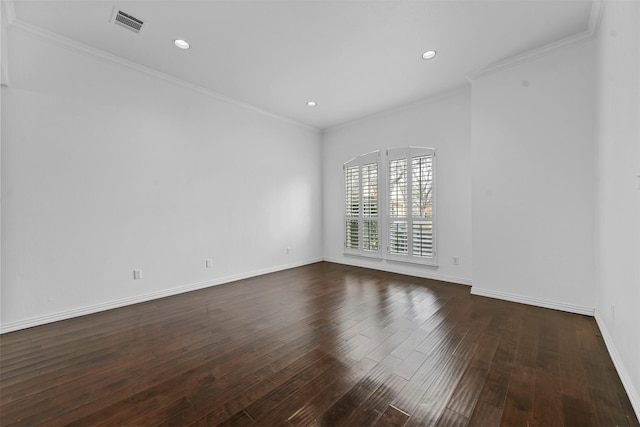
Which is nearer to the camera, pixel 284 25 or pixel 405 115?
pixel 284 25

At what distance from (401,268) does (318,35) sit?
3.91 m

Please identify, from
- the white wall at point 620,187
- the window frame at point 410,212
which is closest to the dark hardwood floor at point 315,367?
the white wall at point 620,187

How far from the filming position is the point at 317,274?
4.88m

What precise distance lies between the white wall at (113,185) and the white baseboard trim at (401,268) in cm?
186

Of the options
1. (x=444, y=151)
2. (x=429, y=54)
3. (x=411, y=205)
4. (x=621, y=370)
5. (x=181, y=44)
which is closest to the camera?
(x=621, y=370)

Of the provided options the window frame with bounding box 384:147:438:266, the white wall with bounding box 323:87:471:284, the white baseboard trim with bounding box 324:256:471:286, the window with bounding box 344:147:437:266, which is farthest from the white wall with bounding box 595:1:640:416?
the window with bounding box 344:147:437:266

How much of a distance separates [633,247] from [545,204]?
1.73 m

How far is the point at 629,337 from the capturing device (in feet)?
5.55

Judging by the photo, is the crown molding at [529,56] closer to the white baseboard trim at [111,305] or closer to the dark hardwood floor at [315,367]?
the dark hardwood floor at [315,367]

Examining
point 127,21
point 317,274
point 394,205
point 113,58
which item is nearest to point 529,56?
point 394,205

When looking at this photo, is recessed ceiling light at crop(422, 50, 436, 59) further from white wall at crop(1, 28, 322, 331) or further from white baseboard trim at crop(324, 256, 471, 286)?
white baseboard trim at crop(324, 256, 471, 286)

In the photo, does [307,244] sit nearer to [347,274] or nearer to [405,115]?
[347,274]

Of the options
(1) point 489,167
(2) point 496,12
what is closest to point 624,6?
Result: (2) point 496,12

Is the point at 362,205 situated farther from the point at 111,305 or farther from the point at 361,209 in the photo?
the point at 111,305
